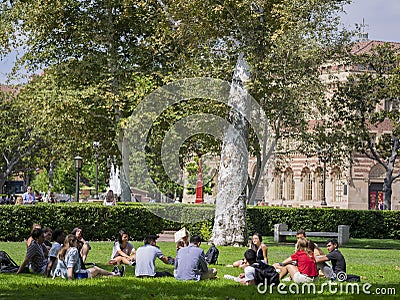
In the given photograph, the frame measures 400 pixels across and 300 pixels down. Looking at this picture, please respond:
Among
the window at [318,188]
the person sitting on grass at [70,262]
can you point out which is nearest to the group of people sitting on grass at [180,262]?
the person sitting on grass at [70,262]

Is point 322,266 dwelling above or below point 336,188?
below

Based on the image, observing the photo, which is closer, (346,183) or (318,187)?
(346,183)

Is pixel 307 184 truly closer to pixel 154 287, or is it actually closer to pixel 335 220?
pixel 335 220

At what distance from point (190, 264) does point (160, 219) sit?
1654 cm

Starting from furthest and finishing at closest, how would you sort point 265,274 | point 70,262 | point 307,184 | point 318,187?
point 307,184, point 318,187, point 70,262, point 265,274

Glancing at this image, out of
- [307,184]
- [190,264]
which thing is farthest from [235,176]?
[307,184]

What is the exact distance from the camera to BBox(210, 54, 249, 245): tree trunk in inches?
1125

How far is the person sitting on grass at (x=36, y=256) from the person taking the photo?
17016 millimetres

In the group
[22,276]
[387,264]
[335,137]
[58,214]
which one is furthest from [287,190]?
[22,276]

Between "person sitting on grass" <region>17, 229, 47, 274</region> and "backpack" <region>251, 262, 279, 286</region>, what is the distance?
184 inches

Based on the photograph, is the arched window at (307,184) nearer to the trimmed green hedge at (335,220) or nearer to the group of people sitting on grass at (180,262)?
the trimmed green hedge at (335,220)

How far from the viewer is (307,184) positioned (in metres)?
81.2

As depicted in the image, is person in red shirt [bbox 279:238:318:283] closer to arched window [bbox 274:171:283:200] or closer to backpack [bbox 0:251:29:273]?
backpack [bbox 0:251:29:273]

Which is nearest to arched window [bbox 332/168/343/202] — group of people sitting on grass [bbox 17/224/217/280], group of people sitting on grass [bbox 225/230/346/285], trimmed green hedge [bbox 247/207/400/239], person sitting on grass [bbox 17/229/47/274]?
trimmed green hedge [bbox 247/207/400/239]
